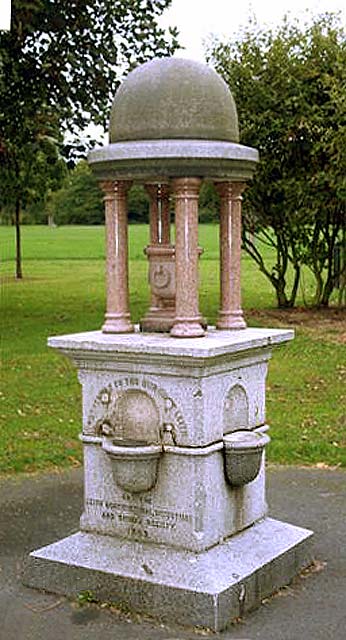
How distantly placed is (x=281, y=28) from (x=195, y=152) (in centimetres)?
1566

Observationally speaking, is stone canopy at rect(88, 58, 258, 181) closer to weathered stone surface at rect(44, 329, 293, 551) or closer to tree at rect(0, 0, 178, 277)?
weathered stone surface at rect(44, 329, 293, 551)

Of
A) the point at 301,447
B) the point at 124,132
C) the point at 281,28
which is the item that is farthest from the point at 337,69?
the point at 124,132

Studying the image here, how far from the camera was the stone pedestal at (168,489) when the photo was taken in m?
5.95

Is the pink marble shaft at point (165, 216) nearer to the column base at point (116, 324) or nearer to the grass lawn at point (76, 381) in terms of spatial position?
the column base at point (116, 324)

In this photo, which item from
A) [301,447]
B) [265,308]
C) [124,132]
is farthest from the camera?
[265,308]

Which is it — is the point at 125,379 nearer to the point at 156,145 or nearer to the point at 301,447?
the point at 156,145

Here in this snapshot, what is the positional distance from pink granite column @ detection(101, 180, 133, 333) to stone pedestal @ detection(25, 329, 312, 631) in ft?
0.55

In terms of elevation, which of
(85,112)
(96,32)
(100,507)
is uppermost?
(96,32)

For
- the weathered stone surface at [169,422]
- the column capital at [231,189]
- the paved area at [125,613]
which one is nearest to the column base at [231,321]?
the weathered stone surface at [169,422]

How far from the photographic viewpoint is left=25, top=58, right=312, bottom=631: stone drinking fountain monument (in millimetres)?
6035

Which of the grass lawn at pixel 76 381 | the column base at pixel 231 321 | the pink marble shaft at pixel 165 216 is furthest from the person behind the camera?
the grass lawn at pixel 76 381

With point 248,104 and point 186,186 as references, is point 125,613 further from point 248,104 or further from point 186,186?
point 248,104

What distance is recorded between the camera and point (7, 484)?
28.9 feet

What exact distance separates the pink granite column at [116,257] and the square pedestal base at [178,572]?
1.38 metres
